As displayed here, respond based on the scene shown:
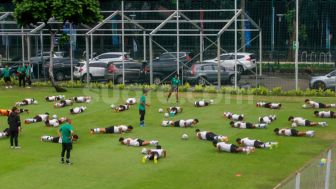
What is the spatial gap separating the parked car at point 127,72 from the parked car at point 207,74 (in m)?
3.76

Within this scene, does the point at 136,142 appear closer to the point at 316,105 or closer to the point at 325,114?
the point at 325,114

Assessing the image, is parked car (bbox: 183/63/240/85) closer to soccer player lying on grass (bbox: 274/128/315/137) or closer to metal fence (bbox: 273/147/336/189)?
soccer player lying on grass (bbox: 274/128/315/137)

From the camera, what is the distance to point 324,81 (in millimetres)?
42938

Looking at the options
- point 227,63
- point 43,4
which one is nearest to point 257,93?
point 227,63

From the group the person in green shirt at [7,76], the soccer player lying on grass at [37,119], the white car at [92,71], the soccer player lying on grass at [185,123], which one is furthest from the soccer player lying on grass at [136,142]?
the person in green shirt at [7,76]

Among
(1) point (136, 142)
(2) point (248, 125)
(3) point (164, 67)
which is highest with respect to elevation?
(3) point (164, 67)

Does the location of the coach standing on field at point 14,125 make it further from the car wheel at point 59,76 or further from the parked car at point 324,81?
the car wheel at point 59,76

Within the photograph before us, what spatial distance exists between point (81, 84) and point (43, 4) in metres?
7.06

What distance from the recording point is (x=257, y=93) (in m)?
41.8

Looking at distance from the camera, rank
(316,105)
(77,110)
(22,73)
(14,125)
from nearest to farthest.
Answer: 1. (14,125)
2. (77,110)
3. (316,105)
4. (22,73)

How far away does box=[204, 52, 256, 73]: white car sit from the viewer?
152 feet

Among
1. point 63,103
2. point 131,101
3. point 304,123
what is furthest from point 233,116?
point 63,103

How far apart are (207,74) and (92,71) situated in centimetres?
873

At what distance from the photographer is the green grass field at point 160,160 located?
70.0ft
